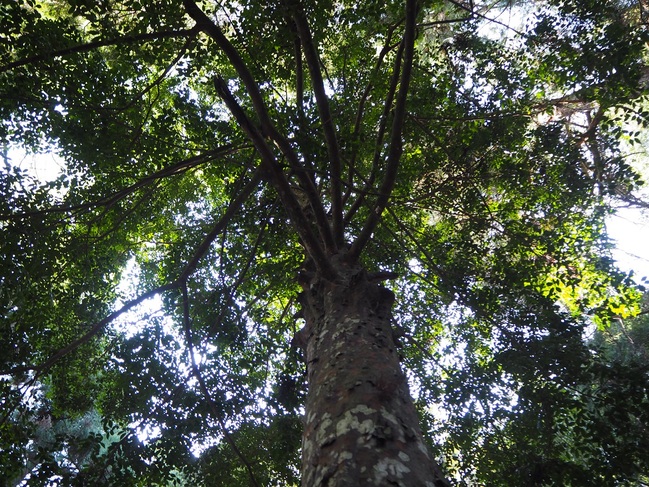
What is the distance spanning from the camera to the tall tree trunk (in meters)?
1.81

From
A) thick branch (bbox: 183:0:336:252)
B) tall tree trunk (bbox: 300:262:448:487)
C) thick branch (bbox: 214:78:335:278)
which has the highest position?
thick branch (bbox: 183:0:336:252)

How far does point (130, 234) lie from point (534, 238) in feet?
21.8

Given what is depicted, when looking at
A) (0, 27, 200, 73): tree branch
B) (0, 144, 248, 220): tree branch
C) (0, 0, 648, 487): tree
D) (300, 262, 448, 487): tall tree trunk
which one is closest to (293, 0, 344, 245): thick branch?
(0, 0, 648, 487): tree

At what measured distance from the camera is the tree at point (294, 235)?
13.2ft

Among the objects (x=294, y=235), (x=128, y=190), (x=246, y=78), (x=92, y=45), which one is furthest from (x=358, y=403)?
(x=294, y=235)

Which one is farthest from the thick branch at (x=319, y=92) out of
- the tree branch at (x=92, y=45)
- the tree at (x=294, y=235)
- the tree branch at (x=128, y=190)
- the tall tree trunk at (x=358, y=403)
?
the tall tree trunk at (x=358, y=403)

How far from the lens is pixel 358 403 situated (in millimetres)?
2277

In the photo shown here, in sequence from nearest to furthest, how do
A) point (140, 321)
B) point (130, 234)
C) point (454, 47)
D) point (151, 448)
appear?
point (151, 448) → point (140, 321) → point (454, 47) → point (130, 234)

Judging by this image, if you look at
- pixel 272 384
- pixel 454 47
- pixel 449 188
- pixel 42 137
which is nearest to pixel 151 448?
pixel 272 384

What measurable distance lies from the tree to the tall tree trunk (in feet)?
0.13

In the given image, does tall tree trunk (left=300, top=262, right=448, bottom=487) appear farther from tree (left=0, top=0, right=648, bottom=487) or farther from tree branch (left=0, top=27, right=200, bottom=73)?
tree branch (left=0, top=27, right=200, bottom=73)

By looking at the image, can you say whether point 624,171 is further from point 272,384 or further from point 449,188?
point 272,384

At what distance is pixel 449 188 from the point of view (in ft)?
20.9

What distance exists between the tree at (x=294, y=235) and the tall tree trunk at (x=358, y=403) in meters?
0.04
